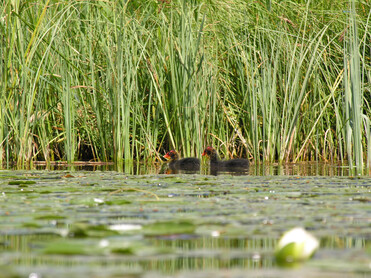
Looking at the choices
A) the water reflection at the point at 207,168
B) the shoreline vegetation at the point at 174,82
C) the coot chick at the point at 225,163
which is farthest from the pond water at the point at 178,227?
the shoreline vegetation at the point at 174,82

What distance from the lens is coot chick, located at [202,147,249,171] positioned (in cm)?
775

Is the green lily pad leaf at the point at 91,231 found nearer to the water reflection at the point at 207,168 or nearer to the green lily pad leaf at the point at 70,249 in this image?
the green lily pad leaf at the point at 70,249

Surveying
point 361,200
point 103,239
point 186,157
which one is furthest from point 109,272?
point 186,157

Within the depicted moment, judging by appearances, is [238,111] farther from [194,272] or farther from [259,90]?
[194,272]

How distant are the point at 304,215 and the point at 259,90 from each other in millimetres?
5233

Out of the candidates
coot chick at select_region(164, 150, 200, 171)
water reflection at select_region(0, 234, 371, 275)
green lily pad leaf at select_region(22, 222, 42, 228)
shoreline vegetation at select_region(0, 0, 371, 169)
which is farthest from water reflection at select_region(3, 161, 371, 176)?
water reflection at select_region(0, 234, 371, 275)

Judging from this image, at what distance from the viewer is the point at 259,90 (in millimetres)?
8578

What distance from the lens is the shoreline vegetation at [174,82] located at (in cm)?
809

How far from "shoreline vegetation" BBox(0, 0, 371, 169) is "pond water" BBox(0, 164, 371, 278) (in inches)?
117

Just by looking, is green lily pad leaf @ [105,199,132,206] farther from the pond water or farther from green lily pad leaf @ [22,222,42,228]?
green lily pad leaf @ [22,222,42,228]

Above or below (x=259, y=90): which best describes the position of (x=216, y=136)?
below

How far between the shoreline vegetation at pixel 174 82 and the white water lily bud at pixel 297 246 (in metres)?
5.56

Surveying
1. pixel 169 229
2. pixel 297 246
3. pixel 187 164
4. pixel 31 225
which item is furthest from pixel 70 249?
pixel 187 164

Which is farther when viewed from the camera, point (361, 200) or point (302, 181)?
point (302, 181)
